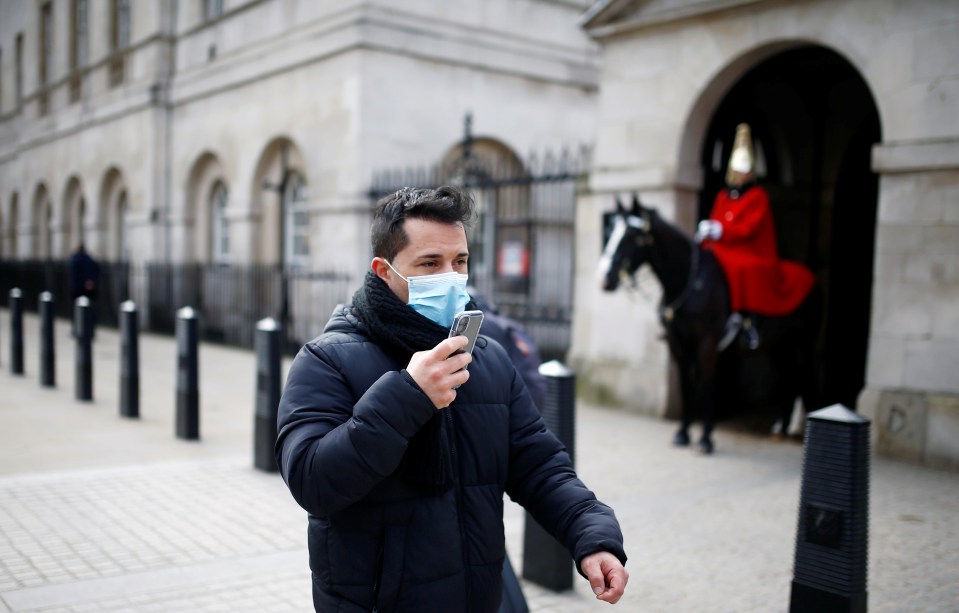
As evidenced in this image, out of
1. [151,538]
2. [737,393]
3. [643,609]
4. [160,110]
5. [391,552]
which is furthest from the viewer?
[160,110]

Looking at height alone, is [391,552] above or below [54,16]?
below

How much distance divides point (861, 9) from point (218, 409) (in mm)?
7878

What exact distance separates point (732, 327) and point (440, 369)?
23.1 ft

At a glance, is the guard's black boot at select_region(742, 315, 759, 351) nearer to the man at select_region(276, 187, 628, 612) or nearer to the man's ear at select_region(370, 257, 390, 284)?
the man at select_region(276, 187, 628, 612)

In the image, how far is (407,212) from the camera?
2.26 metres

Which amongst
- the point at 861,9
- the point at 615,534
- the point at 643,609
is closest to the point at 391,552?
the point at 615,534

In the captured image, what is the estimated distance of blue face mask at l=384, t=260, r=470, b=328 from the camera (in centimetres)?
226

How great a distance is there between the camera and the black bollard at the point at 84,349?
944cm

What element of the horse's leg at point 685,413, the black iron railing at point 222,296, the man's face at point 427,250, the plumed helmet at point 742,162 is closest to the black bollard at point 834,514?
the man's face at point 427,250

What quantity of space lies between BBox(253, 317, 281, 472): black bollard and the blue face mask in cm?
478

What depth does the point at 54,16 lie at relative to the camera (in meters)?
27.3

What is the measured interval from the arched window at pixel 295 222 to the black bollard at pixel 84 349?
24.6ft

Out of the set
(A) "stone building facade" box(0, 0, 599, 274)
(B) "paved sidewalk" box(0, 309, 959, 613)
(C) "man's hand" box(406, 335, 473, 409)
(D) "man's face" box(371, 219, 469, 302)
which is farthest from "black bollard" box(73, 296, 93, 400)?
(C) "man's hand" box(406, 335, 473, 409)

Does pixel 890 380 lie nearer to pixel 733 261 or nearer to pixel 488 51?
pixel 733 261
